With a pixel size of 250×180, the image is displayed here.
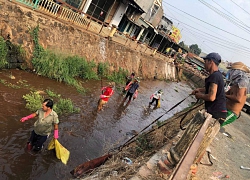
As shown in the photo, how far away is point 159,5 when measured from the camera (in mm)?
33938

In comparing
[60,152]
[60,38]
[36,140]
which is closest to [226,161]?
[60,152]

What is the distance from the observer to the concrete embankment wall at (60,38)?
9.80 metres

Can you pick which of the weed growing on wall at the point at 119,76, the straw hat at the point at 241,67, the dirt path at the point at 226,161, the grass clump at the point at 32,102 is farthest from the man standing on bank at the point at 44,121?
the weed growing on wall at the point at 119,76

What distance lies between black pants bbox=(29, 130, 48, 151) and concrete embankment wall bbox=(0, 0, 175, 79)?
5.87m

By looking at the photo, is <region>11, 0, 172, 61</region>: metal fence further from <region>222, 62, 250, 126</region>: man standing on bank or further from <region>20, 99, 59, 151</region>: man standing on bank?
<region>222, 62, 250, 126</region>: man standing on bank

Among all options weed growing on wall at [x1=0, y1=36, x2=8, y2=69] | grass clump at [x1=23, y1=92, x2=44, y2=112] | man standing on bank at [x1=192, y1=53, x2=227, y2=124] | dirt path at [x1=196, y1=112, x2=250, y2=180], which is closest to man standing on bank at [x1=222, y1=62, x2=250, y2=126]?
man standing on bank at [x1=192, y1=53, x2=227, y2=124]

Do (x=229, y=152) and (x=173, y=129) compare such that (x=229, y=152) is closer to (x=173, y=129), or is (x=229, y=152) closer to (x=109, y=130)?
(x=173, y=129)

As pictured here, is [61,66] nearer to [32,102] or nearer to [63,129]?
[32,102]

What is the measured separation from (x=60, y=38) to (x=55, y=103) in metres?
5.23

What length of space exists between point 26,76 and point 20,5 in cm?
348

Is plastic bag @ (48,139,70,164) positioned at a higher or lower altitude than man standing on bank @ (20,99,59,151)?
lower

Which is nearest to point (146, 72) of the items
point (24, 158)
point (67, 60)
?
point (67, 60)

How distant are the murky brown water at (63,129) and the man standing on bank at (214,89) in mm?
3729

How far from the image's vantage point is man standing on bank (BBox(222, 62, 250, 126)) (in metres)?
4.54
